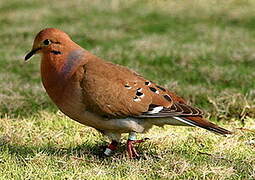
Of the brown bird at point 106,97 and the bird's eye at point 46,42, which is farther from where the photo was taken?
the bird's eye at point 46,42

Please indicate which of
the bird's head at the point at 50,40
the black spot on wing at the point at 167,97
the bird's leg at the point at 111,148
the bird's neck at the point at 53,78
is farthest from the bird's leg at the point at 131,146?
the bird's head at the point at 50,40

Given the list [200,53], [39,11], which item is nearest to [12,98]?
[200,53]

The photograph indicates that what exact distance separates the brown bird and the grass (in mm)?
251

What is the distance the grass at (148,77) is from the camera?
3.66 m

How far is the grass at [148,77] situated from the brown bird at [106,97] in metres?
0.25

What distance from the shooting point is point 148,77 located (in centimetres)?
644

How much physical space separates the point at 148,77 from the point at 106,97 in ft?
9.14

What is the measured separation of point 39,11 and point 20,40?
2199 mm

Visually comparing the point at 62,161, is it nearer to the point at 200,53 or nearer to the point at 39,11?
the point at 200,53


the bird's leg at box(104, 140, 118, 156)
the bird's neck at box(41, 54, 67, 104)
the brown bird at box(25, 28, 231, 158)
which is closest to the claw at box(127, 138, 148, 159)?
the brown bird at box(25, 28, 231, 158)

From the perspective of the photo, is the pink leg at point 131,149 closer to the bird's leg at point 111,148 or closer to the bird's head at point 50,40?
the bird's leg at point 111,148

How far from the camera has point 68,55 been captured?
3850 millimetres

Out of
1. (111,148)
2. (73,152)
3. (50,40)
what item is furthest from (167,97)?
(50,40)

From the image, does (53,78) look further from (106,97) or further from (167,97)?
(167,97)
